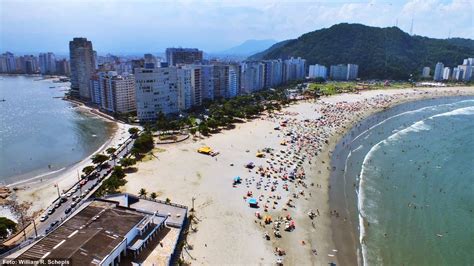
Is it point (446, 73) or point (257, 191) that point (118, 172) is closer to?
point (257, 191)

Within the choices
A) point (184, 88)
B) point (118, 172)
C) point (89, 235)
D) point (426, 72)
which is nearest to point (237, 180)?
point (118, 172)

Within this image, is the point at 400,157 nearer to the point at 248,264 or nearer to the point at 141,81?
the point at 248,264

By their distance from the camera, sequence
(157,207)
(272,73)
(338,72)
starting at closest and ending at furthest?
(157,207) → (272,73) → (338,72)

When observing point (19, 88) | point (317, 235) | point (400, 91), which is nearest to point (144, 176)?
point (317, 235)

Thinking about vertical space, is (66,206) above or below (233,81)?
below

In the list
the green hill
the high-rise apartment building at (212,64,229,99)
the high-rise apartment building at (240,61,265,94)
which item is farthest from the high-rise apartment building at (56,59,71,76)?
the high-rise apartment building at (212,64,229,99)

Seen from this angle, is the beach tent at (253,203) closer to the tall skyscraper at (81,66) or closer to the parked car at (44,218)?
the parked car at (44,218)

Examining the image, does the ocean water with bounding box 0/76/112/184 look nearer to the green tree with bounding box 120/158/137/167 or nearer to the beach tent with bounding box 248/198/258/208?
the green tree with bounding box 120/158/137/167
